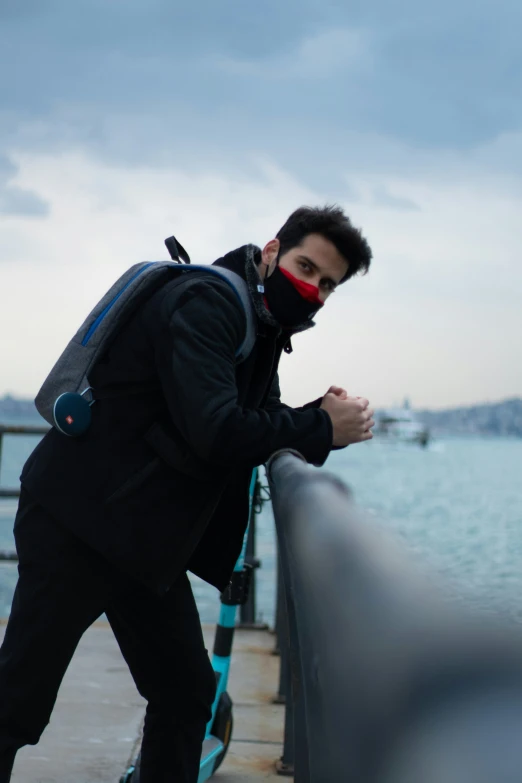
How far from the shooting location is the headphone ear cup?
7.43 feet

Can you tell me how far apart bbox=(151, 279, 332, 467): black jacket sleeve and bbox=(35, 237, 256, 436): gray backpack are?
0.08 meters

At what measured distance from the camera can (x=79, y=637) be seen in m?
2.36

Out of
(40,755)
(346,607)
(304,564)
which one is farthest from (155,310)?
(40,755)

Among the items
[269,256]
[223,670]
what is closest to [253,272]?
[269,256]

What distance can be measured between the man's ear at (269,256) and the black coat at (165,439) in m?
0.08

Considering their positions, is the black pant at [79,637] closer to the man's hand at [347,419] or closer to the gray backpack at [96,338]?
the gray backpack at [96,338]

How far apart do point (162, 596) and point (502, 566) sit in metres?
30.0

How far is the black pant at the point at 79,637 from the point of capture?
2260mm

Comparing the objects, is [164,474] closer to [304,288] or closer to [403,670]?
[304,288]

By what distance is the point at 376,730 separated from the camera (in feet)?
1.66

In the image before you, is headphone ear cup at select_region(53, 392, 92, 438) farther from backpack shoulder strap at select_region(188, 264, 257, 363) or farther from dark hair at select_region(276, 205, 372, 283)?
dark hair at select_region(276, 205, 372, 283)

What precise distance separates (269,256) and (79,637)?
39.9 inches

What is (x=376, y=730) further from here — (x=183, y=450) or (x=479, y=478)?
(x=479, y=478)

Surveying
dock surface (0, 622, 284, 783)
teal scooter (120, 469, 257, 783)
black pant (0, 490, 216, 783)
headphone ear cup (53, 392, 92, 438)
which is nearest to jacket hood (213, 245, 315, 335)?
headphone ear cup (53, 392, 92, 438)
